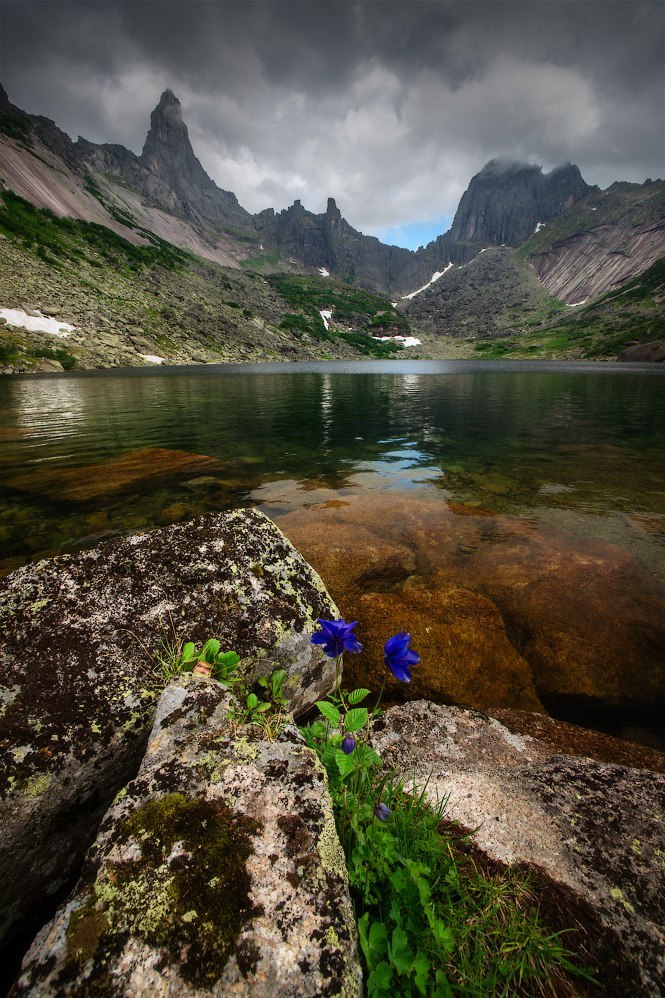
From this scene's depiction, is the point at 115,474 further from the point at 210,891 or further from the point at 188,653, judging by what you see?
the point at 210,891

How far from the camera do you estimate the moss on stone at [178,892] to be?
1586mm

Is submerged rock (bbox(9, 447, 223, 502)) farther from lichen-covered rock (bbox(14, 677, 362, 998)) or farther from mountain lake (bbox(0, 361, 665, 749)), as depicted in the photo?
lichen-covered rock (bbox(14, 677, 362, 998))

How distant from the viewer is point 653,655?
552cm

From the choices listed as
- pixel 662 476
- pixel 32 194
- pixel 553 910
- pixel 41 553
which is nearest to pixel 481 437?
pixel 662 476

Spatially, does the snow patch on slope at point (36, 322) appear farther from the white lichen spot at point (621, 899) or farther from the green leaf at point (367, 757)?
the white lichen spot at point (621, 899)

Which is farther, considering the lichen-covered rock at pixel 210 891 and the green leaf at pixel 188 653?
the green leaf at pixel 188 653

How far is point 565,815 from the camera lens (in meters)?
2.67

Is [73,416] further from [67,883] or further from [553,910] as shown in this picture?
[553,910]

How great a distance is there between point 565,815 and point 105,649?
12.1 ft

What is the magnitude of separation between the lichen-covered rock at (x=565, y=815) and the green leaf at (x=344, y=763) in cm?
61

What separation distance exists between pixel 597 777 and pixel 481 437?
822 inches

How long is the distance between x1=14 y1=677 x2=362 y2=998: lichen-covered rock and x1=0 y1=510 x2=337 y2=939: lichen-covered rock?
77 centimetres

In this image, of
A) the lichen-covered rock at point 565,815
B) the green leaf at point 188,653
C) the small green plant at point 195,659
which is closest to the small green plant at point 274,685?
the small green plant at point 195,659

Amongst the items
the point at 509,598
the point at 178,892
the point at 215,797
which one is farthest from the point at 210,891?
the point at 509,598
